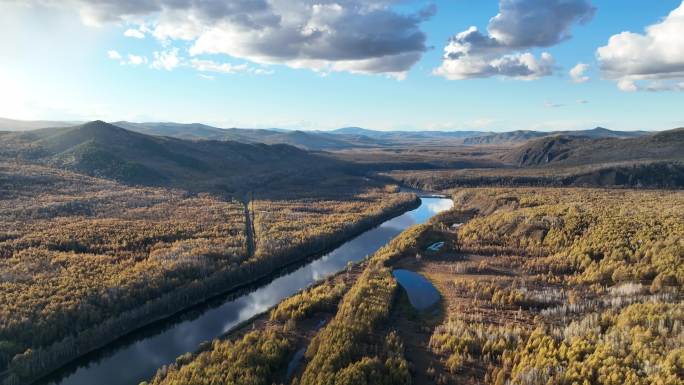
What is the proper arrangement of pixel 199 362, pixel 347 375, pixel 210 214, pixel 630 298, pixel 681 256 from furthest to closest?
pixel 210 214 → pixel 681 256 → pixel 630 298 → pixel 199 362 → pixel 347 375

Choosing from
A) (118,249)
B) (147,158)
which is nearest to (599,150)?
(147,158)

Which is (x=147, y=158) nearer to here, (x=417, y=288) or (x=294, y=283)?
(x=294, y=283)

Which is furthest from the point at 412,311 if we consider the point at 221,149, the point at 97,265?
the point at 221,149

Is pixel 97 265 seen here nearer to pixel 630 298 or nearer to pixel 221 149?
pixel 630 298

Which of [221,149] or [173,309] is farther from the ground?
[221,149]

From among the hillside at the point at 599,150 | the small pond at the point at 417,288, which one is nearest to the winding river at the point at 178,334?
the small pond at the point at 417,288

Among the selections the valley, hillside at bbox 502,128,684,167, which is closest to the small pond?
the valley

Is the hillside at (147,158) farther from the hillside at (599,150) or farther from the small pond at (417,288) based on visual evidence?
the hillside at (599,150)
